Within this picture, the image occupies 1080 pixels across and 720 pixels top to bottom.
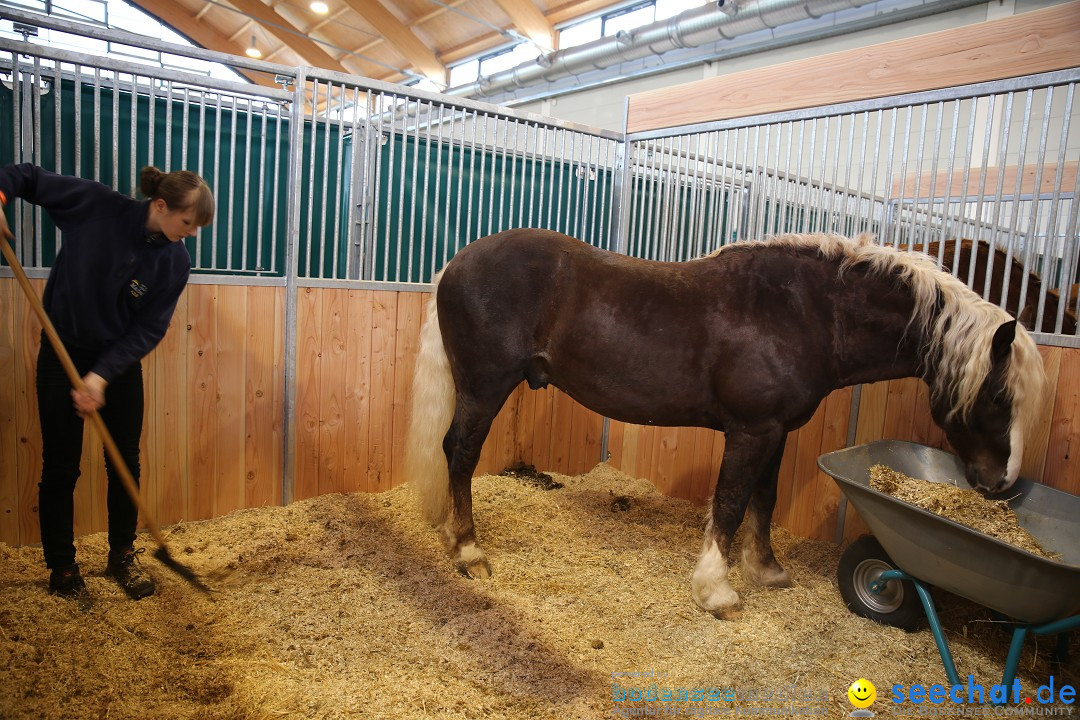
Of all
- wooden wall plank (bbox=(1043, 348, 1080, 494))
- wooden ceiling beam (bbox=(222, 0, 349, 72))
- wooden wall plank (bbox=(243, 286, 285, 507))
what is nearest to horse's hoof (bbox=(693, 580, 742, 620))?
wooden wall plank (bbox=(1043, 348, 1080, 494))

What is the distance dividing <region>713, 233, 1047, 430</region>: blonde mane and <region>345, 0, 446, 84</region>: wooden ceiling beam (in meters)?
8.56

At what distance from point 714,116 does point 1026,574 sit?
2.59 metres

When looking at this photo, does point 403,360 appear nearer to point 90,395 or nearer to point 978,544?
point 90,395

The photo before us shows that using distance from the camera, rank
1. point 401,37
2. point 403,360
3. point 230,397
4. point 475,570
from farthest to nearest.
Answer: point 401,37 → point 403,360 → point 230,397 → point 475,570

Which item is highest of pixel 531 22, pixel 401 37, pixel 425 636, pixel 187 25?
pixel 187 25

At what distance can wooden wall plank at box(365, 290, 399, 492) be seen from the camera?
125 inches

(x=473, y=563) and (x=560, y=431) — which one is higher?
(x=560, y=431)

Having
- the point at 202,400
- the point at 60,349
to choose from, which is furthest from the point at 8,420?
the point at 60,349

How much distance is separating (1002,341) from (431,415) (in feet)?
6.99

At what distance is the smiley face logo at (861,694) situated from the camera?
1.85 metres

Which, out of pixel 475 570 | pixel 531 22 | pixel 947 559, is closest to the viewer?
pixel 947 559

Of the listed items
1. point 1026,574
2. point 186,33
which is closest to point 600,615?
point 1026,574

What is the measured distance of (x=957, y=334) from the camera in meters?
2.10

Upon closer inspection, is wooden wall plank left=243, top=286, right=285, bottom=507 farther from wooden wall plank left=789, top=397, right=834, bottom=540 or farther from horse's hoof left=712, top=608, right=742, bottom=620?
wooden wall plank left=789, top=397, right=834, bottom=540
